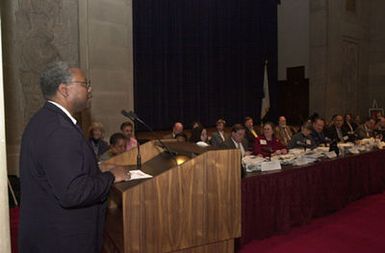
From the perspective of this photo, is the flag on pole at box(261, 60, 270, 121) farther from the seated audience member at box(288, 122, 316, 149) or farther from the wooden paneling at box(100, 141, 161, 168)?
the wooden paneling at box(100, 141, 161, 168)

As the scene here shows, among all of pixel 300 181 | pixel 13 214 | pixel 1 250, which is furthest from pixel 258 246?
pixel 1 250

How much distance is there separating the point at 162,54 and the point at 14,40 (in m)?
5.97

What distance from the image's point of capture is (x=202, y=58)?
40.5 ft

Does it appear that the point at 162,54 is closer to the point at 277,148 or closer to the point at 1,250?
the point at 277,148

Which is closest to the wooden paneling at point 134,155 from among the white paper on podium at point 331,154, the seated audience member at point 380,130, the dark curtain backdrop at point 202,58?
the white paper on podium at point 331,154

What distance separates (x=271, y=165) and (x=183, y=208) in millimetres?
2464

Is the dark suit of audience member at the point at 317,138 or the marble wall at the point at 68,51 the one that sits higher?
the marble wall at the point at 68,51

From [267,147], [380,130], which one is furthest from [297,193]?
[380,130]

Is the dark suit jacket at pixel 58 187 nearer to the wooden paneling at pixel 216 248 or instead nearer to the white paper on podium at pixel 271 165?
the wooden paneling at pixel 216 248

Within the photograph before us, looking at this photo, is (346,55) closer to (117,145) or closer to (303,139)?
(303,139)

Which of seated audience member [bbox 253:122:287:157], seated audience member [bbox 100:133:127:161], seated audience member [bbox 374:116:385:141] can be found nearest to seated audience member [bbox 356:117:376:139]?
seated audience member [bbox 374:116:385:141]

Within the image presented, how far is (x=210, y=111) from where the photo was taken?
12.5 m

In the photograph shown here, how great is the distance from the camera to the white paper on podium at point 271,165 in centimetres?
440

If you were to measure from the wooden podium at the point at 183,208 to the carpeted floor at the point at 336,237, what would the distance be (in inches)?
67.9
